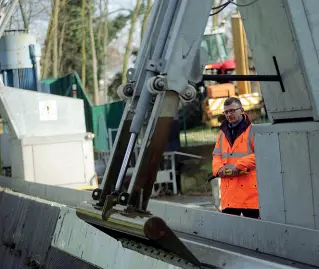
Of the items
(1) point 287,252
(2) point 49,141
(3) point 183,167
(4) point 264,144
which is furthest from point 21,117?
(1) point 287,252

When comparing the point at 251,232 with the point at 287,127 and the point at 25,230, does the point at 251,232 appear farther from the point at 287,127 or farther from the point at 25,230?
the point at 25,230

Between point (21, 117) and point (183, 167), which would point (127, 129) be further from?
point (183, 167)

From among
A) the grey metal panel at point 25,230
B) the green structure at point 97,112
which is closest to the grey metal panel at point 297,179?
the grey metal panel at point 25,230

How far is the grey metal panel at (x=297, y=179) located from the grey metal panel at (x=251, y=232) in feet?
1.35

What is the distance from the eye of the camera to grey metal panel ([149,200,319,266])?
6.30 meters

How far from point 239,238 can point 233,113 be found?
1.37 m

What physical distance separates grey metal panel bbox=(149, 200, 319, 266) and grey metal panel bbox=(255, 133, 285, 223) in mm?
376

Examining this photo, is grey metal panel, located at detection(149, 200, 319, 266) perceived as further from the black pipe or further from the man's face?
the black pipe

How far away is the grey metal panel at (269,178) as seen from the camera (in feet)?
24.1

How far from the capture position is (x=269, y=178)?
7445mm

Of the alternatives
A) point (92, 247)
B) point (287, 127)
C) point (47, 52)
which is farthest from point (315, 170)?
point (47, 52)

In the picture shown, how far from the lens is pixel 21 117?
605 inches

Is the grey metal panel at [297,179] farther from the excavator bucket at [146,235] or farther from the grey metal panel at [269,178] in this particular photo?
the excavator bucket at [146,235]

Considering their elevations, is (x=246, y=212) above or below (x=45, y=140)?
below
